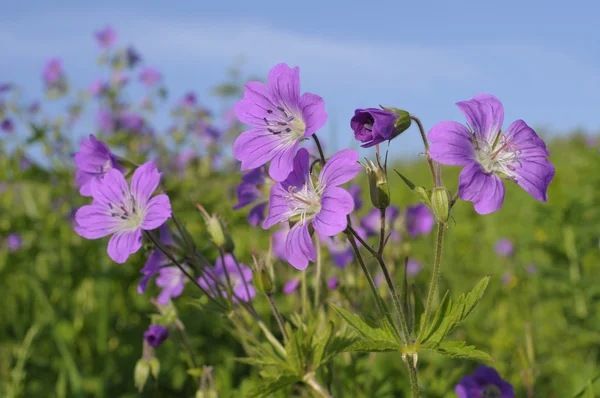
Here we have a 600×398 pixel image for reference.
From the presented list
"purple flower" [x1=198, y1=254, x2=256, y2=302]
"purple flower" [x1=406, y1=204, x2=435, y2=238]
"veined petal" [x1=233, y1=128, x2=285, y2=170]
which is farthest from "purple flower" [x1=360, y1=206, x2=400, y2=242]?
"veined petal" [x1=233, y1=128, x2=285, y2=170]

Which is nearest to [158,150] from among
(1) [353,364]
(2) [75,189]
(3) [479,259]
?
(2) [75,189]

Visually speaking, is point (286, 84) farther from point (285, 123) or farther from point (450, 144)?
point (450, 144)

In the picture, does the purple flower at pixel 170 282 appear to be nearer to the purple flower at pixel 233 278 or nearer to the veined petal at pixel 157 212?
the purple flower at pixel 233 278

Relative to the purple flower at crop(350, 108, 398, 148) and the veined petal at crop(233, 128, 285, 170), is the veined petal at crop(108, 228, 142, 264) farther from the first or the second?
the purple flower at crop(350, 108, 398, 148)

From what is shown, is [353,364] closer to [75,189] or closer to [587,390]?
[587,390]

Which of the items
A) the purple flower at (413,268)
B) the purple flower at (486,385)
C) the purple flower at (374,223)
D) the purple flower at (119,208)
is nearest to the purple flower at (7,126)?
the purple flower at (374,223)

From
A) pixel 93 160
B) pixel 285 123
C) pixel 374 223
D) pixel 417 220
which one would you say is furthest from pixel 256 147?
pixel 417 220
